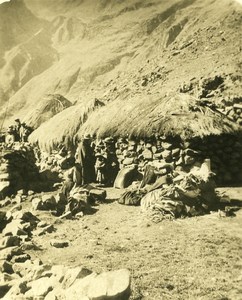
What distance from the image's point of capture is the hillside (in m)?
12.8

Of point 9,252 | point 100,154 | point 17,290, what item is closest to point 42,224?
point 9,252

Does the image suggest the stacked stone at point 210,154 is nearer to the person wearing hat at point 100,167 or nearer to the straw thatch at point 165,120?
the straw thatch at point 165,120

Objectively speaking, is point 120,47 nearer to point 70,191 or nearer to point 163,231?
point 70,191

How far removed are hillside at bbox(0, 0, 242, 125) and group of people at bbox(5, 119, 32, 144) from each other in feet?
9.85

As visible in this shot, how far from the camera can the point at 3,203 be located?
8.65 metres

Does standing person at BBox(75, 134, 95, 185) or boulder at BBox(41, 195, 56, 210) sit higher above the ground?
standing person at BBox(75, 134, 95, 185)

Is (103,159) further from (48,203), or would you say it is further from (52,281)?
(52,281)

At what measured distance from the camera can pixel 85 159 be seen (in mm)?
9734

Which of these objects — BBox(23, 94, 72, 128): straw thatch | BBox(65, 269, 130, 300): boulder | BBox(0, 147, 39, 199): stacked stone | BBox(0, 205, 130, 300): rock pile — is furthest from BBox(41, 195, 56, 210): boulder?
BBox(23, 94, 72, 128): straw thatch

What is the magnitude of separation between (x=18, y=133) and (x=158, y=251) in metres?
11.3

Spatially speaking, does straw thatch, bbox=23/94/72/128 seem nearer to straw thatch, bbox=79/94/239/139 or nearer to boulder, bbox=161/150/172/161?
straw thatch, bbox=79/94/239/139

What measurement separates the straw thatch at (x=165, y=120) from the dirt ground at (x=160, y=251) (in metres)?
2.42

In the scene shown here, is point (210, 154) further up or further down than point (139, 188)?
further up

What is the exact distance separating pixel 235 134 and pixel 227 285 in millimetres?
5147
